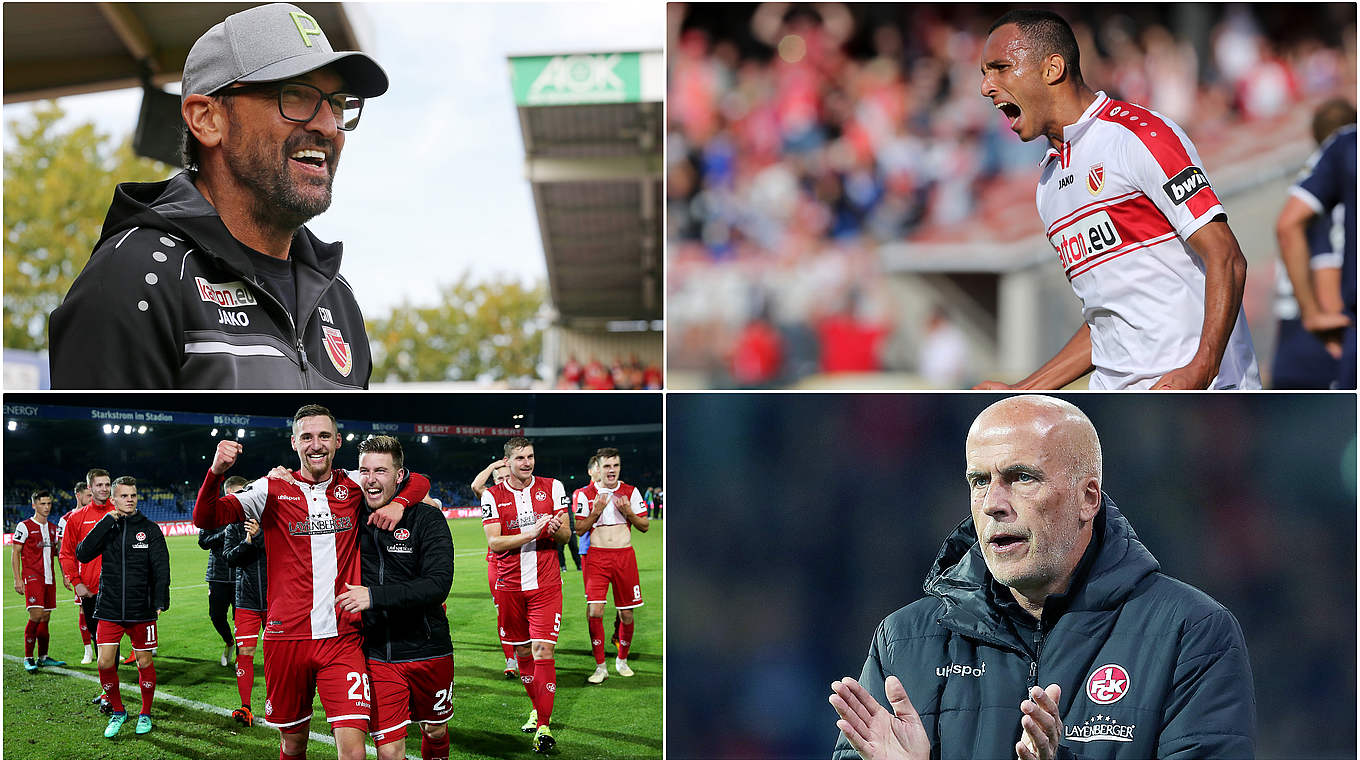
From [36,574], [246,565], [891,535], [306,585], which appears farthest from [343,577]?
[891,535]

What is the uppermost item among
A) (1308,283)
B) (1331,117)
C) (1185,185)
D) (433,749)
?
(1331,117)

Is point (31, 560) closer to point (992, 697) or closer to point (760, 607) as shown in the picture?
point (760, 607)

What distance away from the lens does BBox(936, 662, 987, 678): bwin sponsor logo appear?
243cm

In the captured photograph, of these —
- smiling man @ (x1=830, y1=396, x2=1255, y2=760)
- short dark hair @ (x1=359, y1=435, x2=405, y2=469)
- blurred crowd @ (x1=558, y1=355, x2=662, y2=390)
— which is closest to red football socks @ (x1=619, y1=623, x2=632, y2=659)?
smiling man @ (x1=830, y1=396, x2=1255, y2=760)

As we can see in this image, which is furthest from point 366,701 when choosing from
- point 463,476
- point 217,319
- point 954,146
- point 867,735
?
point 954,146

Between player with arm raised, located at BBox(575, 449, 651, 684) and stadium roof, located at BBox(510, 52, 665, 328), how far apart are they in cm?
135

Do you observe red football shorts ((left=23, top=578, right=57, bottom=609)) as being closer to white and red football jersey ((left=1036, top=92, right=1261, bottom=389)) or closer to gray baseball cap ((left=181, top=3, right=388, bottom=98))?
gray baseball cap ((left=181, top=3, right=388, bottom=98))

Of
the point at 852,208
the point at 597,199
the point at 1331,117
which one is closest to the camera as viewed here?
the point at 1331,117

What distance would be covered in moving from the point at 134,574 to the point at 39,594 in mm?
305

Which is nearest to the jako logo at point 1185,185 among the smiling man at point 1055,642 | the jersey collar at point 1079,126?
the jersey collar at point 1079,126

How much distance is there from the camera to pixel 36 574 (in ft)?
9.15

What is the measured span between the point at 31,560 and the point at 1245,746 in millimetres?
3280

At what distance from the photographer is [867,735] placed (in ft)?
7.13

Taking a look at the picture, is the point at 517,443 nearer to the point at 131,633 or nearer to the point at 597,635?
the point at 597,635
